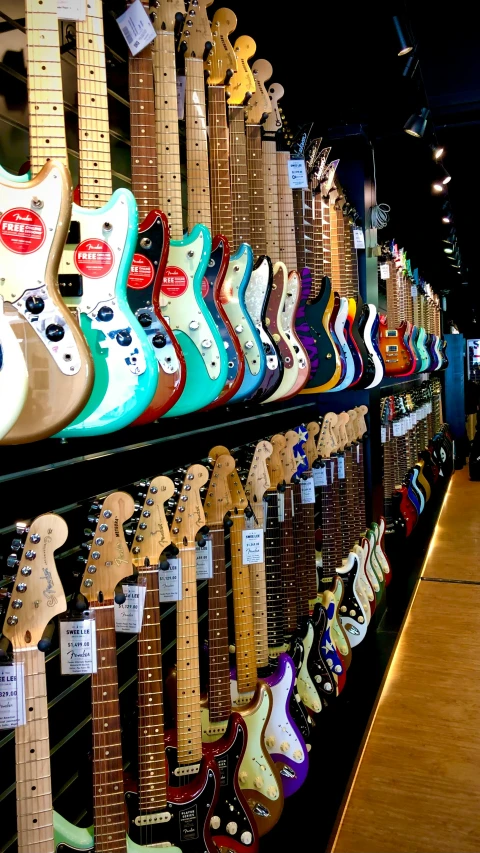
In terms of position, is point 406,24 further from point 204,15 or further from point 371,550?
point 371,550

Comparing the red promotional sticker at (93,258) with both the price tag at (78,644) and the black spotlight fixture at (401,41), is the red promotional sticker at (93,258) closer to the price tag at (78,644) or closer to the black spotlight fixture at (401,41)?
the price tag at (78,644)

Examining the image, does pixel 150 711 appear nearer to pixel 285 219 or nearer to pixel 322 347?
pixel 322 347

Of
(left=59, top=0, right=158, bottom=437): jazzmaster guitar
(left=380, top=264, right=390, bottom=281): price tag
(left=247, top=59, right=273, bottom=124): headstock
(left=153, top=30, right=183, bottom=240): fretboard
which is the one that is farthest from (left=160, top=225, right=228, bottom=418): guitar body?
(left=380, top=264, right=390, bottom=281): price tag

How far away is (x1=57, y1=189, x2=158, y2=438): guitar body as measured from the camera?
111 centimetres

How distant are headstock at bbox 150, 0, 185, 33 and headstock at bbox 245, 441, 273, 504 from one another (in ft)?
3.59

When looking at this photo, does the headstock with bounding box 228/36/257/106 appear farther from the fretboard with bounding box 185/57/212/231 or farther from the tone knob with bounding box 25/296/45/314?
the tone knob with bounding box 25/296/45/314

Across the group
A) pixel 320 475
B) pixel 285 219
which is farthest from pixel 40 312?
pixel 320 475

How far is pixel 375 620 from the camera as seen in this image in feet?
10.5

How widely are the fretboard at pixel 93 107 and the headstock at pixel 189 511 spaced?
638mm

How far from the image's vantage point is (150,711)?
→ 1.45 metres

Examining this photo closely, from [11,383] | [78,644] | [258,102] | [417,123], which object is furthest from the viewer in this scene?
[417,123]

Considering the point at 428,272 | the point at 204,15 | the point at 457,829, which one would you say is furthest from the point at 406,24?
the point at 428,272

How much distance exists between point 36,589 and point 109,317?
0.47m

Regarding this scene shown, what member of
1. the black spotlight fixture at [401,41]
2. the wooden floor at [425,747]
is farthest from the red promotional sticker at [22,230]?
the black spotlight fixture at [401,41]
